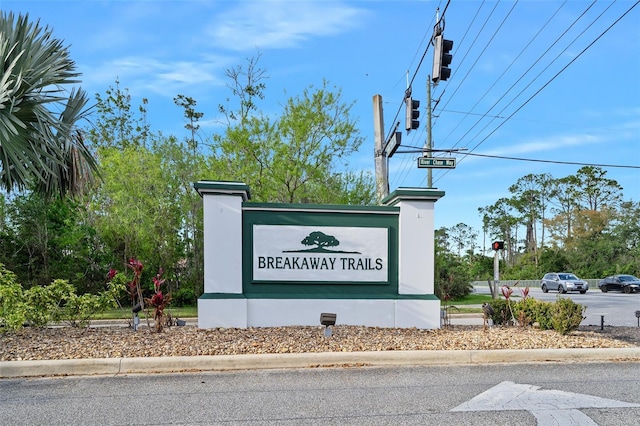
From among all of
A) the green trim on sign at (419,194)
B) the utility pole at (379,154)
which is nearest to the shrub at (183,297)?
the utility pole at (379,154)

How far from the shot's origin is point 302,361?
726 cm

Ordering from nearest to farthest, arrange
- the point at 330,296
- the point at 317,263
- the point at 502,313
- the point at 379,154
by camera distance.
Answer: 1. the point at 330,296
2. the point at 317,263
3. the point at 502,313
4. the point at 379,154

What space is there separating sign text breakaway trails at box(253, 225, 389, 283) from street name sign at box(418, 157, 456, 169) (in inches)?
275

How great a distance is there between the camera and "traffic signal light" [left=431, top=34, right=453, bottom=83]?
11.2 metres

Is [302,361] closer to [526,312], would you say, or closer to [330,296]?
[330,296]

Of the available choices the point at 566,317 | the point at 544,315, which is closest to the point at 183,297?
the point at 544,315

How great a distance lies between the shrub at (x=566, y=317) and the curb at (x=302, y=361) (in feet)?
3.63

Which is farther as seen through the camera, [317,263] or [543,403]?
[317,263]

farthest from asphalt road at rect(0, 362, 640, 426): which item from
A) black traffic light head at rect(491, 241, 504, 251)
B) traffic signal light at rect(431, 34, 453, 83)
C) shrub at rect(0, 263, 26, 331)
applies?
traffic signal light at rect(431, 34, 453, 83)

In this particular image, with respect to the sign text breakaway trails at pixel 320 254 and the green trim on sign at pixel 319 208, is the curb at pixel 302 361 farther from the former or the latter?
the green trim on sign at pixel 319 208

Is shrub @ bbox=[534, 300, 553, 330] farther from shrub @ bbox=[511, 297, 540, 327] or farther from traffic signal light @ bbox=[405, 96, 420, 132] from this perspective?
traffic signal light @ bbox=[405, 96, 420, 132]

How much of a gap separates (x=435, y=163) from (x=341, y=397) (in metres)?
12.5

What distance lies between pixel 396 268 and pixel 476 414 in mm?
5355

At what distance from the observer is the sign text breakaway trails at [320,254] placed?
1013 cm
